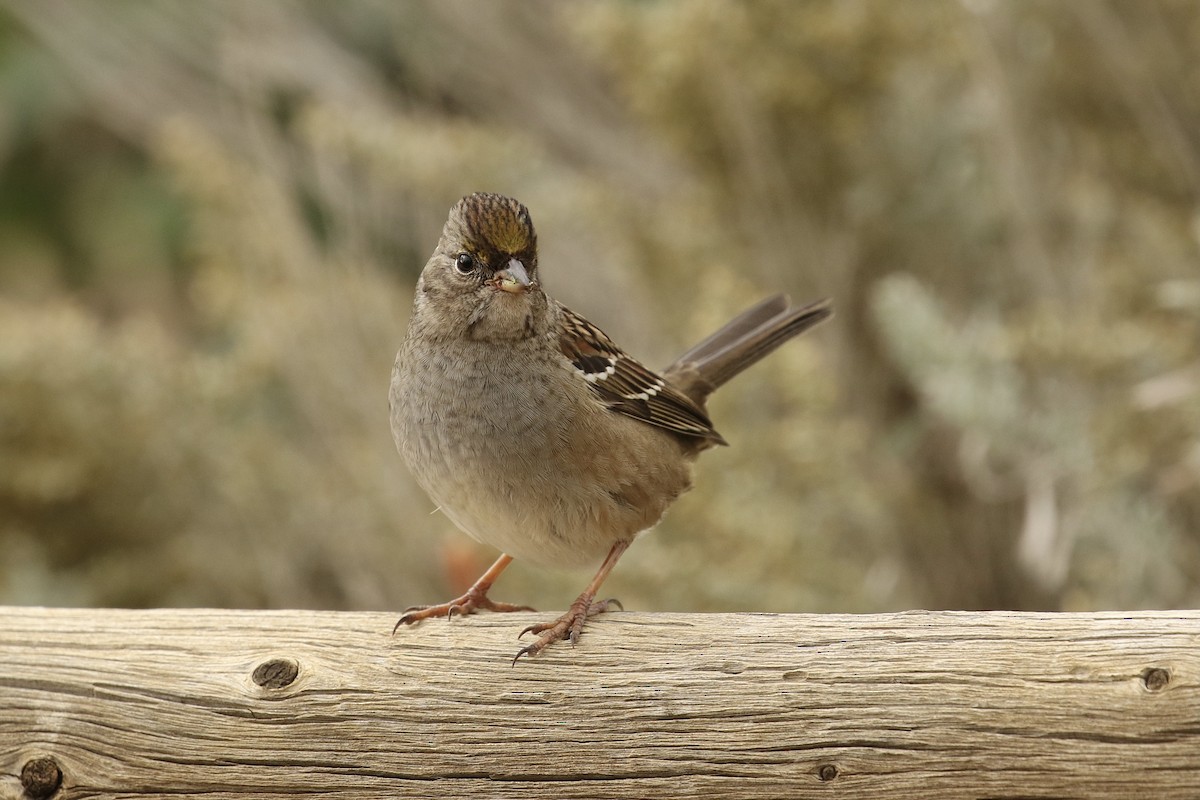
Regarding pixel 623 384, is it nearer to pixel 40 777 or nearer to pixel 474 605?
pixel 474 605

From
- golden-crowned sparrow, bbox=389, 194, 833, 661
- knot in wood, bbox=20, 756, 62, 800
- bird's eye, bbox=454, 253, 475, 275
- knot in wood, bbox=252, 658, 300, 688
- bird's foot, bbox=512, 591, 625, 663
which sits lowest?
knot in wood, bbox=20, 756, 62, 800

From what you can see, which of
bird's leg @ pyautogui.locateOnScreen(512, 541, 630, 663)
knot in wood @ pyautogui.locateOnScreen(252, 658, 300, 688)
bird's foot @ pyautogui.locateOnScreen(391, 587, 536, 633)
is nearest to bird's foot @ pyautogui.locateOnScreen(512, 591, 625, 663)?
bird's leg @ pyautogui.locateOnScreen(512, 541, 630, 663)

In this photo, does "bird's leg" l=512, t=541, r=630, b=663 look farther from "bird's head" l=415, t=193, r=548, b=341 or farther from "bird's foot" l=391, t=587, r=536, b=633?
"bird's head" l=415, t=193, r=548, b=341

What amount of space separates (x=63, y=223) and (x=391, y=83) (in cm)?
334

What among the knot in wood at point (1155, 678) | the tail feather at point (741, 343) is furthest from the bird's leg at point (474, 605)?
the knot in wood at point (1155, 678)

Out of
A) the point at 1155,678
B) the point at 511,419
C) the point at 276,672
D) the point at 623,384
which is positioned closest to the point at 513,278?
the point at 511,419

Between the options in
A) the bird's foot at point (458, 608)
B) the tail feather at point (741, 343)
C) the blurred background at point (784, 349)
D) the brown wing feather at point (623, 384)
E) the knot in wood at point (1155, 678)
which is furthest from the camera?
the blurred background at point (784, 349)

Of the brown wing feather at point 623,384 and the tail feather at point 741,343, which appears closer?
the brown wing feather at point 623,384

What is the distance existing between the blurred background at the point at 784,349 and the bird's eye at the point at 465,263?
161 cm

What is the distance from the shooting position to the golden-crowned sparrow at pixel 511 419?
110 inches

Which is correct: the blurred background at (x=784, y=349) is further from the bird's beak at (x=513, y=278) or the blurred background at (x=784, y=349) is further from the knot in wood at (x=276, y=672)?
the knot in wood at (x=276, y=672)

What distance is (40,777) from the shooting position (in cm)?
249

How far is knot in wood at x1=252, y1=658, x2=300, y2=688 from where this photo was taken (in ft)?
8.21

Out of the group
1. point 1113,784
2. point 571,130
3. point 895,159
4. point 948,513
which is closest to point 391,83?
point 571,130
